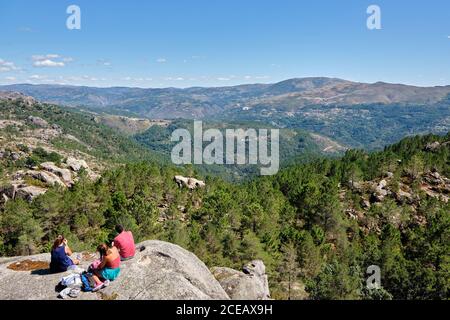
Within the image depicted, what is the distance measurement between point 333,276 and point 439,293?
901 inches

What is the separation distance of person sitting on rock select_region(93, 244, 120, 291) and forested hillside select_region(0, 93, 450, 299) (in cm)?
3557

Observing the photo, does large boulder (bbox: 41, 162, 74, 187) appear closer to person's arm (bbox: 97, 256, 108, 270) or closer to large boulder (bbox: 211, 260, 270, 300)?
large boulder (bbox: 211, 260, 270, 300)

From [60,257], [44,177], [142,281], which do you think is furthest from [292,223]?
[60,257]

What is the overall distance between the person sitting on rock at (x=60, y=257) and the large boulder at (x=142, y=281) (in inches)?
18.2

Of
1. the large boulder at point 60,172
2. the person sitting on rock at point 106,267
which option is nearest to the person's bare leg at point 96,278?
the person sitting on rock at point 106,267

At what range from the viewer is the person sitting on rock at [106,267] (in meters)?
20.9

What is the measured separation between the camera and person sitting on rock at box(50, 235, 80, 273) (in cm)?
2222

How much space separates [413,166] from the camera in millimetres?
129875

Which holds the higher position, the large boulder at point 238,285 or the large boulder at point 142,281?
the large boulder at point 142,281

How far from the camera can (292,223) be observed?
98.4 m

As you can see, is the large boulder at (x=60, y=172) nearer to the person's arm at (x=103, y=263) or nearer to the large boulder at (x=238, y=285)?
the large boulder at (x=238, y=285)

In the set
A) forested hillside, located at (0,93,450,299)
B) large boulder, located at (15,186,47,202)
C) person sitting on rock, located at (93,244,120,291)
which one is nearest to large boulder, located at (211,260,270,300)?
person sitting on rock, located at (93,244,120,291)
